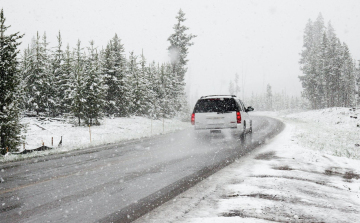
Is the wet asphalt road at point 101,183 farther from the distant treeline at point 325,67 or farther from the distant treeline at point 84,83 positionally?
the distant treeline at point 325,67

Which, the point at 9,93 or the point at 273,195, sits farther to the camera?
the point at 9,93

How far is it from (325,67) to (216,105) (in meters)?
48.3

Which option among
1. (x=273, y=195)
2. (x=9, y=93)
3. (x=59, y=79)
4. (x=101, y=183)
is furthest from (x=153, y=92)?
(x=273, y=195)

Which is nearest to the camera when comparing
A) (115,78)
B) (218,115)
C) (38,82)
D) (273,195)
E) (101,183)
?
(273,195)

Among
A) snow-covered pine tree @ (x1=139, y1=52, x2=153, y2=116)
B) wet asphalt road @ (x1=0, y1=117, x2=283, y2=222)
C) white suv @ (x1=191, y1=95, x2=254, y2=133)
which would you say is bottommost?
wet asphalt road @ (x1=0, y1=117, x2=283, y2=222)

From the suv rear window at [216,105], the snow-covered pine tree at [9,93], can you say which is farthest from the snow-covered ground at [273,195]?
the snow-covered pine tree at [9,93]

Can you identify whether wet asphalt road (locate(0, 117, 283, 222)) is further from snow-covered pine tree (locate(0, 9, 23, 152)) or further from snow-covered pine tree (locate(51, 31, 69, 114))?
snow-covered pine tree (locate(51, 31, 69, 114))

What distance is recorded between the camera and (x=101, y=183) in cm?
601

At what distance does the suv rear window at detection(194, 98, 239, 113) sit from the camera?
12867mm

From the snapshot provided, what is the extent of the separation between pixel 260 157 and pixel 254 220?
534 centimetres

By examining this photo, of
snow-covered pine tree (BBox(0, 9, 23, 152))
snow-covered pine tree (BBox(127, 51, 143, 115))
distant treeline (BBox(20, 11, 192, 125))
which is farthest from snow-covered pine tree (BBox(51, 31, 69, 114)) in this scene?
snow-covered pine tree (BBox(0, 9, 23, 152))

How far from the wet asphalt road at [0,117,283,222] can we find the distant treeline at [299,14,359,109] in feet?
171

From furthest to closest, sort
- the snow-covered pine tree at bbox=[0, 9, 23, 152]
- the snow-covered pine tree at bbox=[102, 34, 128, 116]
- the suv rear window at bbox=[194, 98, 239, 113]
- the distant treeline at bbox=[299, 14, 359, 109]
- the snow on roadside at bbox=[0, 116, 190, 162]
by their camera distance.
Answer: the distant treeline at bbox=[299, 14, 359, 109] < the snow-covered pine tree at bbox=[102, 34, 128, 116] < the snow on roadside at bbox=[0, 116, 190, 162] < the snow-covered pine tree at bbox=[0, 9, 23, 152] < the suv rear window at bbox=[194, 98, 239, 113]

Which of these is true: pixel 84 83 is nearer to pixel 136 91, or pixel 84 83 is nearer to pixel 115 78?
pixel 115 78
